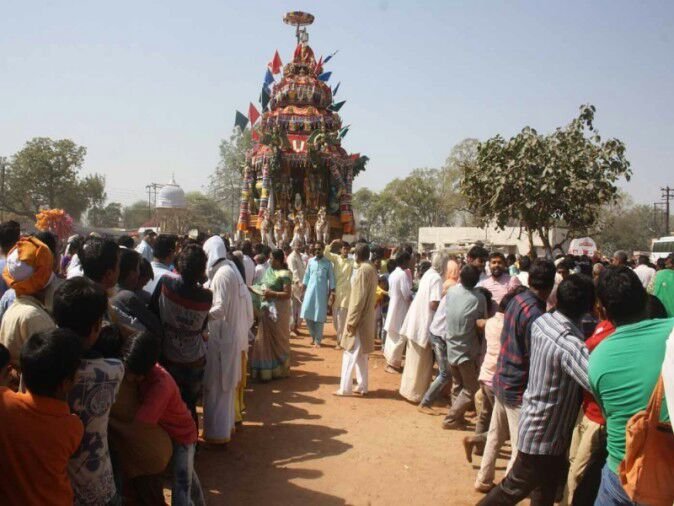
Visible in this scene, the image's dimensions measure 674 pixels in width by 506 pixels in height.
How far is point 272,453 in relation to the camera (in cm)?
518

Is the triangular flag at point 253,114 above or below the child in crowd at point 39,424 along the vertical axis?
above

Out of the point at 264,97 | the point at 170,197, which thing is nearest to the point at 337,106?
the point at 264,97

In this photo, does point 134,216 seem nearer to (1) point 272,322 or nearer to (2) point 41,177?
(2) point 41,177

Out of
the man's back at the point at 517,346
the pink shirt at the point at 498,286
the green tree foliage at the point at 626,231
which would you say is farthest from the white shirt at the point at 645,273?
the green tree foliage at the point at 626,231

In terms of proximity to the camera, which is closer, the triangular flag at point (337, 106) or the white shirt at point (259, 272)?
the white shirt at point (259, 272)

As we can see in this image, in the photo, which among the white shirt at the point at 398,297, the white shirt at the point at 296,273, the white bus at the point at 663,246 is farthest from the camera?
the white bus at the point at 663,246

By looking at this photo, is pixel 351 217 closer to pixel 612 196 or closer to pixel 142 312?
pixel 612 196

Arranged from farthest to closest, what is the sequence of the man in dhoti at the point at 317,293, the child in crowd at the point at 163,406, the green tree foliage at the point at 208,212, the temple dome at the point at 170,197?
the green tree foliage at the point at 208,212 → the temple dome at the point at 170,197 → the man in dhoti at the point at 317,293 → the child in crowd at the point at 163,406

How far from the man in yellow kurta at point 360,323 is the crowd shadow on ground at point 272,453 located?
0.56 metres

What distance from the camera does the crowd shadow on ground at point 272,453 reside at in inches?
171

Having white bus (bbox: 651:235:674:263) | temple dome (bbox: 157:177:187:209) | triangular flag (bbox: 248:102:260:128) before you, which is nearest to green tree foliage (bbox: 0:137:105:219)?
temple dome (bbox: 157:177:187:209)

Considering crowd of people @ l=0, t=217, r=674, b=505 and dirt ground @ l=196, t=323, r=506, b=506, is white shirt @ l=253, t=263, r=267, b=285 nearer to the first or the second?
dirt ground @ l=196, t=323, r=506, b=506

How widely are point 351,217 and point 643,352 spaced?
24.8 meters

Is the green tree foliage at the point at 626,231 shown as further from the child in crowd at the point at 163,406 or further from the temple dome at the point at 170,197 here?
the child in crowd at the point at 163,406
